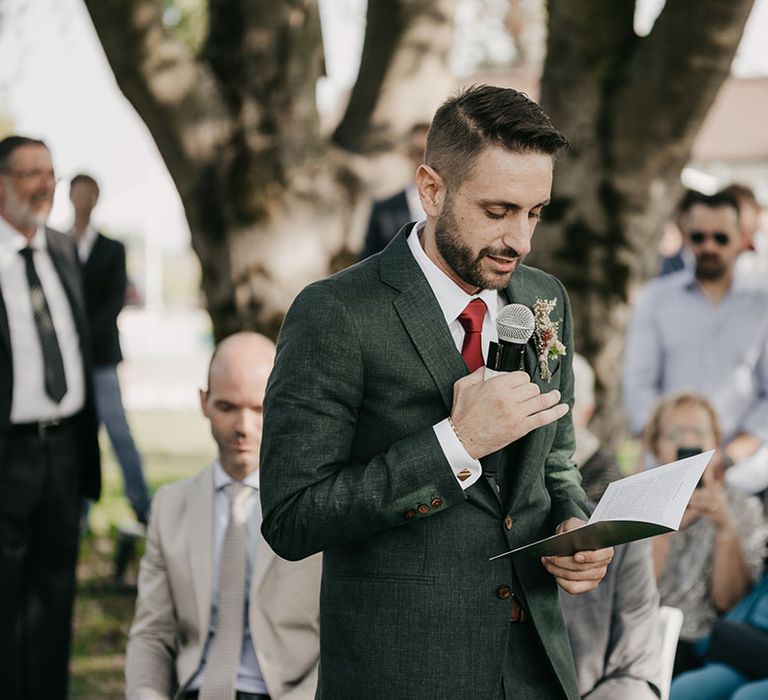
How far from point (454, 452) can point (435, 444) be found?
38 millimetres

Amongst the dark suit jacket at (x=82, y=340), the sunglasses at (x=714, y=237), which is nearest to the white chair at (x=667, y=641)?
the sunglasses at (x=714, y=237)

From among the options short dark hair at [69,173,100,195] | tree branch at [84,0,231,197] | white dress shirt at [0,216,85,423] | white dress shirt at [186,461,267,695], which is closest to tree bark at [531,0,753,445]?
tree branch at [84,0,231,197]

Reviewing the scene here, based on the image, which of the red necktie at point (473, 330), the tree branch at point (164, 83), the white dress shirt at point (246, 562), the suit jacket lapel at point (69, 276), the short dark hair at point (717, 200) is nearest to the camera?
the red necktie at point (473, 330)

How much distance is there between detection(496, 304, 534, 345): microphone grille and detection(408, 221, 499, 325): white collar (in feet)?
0.52

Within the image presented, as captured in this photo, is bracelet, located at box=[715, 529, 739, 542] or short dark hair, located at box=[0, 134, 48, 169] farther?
short dark hair, located at box=[0, 134, 48, 169]

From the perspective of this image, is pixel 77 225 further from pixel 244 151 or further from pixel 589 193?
pixel 589 193

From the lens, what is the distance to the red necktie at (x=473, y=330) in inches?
98.5

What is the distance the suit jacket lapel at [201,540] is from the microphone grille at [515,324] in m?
1.62

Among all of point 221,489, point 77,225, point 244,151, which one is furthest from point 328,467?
point 77,225

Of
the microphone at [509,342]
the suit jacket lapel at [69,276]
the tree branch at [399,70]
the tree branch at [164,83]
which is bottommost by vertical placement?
the microphone at [509,342]

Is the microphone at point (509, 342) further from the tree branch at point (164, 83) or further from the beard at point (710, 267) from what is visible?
the tree branch at point (164, 83)

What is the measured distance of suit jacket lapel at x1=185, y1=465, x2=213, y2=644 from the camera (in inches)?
142

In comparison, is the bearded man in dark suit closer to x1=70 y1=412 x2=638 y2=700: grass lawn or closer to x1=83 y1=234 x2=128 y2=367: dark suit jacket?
x1=70 y1=412 x2=638 y2=700: grass lawn

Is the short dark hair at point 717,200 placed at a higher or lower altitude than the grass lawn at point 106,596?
higher
